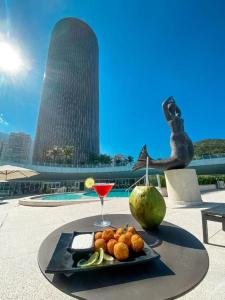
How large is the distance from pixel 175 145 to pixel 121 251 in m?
5.58

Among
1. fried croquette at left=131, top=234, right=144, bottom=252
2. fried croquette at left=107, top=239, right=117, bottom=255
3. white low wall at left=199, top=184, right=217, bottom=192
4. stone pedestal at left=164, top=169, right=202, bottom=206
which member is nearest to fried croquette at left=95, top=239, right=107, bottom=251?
fried croquette at left=107, top=239, right=117, bottom=255

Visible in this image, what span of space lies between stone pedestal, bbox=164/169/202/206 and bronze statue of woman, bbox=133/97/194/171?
0.36 m

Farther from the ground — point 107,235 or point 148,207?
point 148,207

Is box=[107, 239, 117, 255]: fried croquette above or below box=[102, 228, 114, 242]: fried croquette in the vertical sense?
below

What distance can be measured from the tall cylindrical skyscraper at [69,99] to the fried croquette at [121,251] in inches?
2534

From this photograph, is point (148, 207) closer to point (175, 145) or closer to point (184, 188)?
point (184, 188)

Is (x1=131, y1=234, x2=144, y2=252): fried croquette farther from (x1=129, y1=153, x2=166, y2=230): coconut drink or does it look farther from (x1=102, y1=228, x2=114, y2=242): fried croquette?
(x1=129, y1=153, x2=166, y2=230): coconut drink

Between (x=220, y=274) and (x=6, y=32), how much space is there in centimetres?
1354

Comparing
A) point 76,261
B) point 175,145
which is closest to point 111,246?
point 76,261

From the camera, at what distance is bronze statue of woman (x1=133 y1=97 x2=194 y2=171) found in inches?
225

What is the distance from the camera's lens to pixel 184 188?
543cm

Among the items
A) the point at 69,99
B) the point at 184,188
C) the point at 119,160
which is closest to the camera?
the point at 184,188

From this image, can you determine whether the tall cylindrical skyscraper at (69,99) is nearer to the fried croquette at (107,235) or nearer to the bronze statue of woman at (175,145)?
the bronze statue of woman at (175,145)

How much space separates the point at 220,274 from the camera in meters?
1.49
